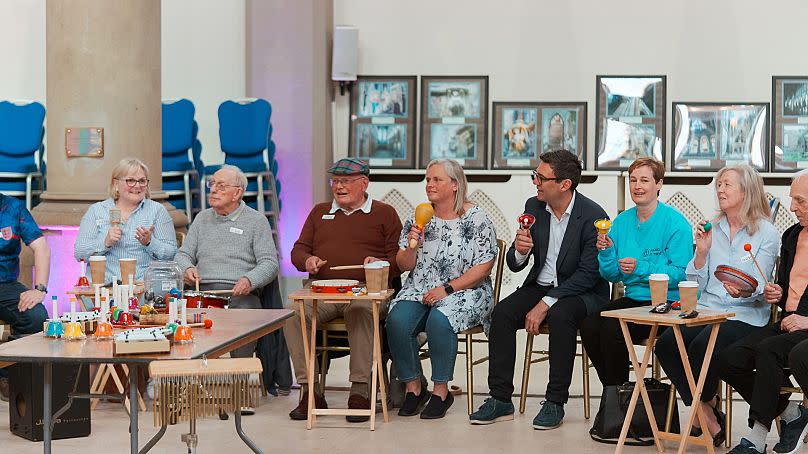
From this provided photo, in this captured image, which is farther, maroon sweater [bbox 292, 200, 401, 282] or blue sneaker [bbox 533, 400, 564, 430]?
maroon sweater [bbox 292, 200, 401, 282]

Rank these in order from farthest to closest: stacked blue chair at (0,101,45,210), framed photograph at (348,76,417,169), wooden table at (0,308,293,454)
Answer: framed photograph at (348,76,417,169) < stacked blue chair at (0,101,45,210) < wooden table at (0,308,293,454)

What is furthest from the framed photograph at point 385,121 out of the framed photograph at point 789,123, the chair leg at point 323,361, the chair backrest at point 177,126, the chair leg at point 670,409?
the chair leg at point 670,409

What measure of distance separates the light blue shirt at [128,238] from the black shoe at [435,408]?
164 centimetres

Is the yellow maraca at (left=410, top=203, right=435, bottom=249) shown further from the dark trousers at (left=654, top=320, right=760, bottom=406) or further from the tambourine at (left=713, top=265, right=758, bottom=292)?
the tambourine at (left=713, top=265, right=758, bottom=292)

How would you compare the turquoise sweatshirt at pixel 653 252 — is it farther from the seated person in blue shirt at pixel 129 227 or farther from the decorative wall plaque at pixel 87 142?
the decorative wall plaque at pixel 87 142

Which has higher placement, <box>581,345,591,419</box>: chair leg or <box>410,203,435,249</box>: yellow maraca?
<box>410,203,435,249</box>: yellow maraca

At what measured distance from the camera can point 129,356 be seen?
3.64m

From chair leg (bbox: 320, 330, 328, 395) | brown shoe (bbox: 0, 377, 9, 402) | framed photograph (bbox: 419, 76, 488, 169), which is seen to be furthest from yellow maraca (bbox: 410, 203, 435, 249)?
framed photograph (bbox: 419, 76, 488, 169)

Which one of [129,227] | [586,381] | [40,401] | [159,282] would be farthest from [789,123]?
[40,401]

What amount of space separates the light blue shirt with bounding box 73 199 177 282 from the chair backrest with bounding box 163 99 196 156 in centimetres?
291

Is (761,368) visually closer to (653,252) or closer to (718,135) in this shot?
(653,252)

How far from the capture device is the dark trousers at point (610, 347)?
5.18 metres

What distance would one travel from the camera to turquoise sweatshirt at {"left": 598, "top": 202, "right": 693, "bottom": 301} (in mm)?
5312

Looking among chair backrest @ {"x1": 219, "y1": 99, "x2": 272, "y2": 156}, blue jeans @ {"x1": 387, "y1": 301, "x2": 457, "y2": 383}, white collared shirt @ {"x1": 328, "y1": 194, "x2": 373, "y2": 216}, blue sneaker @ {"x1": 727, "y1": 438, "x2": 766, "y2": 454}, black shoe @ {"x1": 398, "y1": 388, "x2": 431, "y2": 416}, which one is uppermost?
chair backrest @ {"x1": 219, "y1": 99, "x2": 272, "y2": 156}
